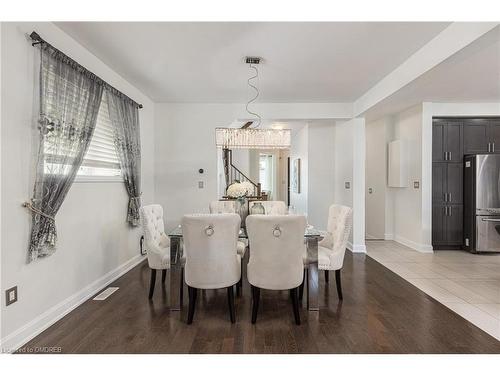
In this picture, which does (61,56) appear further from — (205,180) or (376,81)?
(376,81)

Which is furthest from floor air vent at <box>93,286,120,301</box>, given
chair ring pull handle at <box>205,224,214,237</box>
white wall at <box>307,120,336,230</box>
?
white wall at <box>307,120,336,230</box>

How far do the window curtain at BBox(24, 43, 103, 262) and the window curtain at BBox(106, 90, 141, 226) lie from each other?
25.9 inches

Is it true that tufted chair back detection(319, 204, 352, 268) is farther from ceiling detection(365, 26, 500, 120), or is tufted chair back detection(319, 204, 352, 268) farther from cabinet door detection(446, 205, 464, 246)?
cabinet door detection(446, 205, 464, 246)

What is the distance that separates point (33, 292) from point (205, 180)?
295 cm

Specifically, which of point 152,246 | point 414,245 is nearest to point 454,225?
point 414,245

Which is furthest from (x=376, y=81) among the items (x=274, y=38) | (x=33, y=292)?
(x=33, y=292)

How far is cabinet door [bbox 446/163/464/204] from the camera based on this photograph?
4.82 metres

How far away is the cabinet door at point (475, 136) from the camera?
15.7 ft

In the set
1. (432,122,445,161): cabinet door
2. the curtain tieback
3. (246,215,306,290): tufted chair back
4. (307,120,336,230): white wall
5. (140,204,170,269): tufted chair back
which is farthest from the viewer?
(307,120,336,230): white wall

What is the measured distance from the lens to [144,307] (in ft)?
8.84

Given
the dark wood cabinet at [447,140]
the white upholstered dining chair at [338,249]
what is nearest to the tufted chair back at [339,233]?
the white upholstered dining chair at [338,249]

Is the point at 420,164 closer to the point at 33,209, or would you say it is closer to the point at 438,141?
the point at 438,141

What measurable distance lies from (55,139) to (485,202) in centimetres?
591
